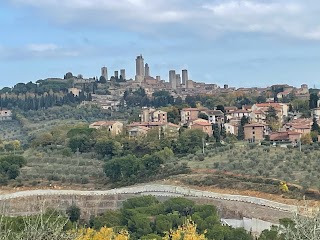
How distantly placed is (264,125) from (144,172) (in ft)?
52.2

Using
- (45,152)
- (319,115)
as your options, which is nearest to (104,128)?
(45,152)

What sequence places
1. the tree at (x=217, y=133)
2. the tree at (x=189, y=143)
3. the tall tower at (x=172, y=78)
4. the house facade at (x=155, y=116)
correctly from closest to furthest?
the tree at (x=189, y=143)
the tree at (x=217, y=133)
the house facade at (x=155, y=116)
the tall tower at (x=172, y=78)

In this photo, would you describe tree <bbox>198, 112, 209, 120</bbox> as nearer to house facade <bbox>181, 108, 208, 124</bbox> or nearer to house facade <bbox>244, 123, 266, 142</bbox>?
house facade <bbox>181, 108, 208, 124</bbox>

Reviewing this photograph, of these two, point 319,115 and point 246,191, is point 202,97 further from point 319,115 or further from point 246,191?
point 246,191

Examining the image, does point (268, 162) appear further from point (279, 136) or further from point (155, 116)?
point (155, 116)

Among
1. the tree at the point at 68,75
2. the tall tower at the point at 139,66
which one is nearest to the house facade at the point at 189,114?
the tree at the point at 68,75

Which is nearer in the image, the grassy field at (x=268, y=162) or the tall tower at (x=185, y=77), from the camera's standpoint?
the grassy field at (x=268, y=162)

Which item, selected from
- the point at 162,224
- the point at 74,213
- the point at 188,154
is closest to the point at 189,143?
the point at 188,154

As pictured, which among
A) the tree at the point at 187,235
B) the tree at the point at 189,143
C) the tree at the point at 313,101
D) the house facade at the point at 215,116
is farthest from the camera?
the tree at the point at 313,101

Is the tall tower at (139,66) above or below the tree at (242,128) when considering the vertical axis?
above

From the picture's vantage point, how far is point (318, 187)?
3453cm

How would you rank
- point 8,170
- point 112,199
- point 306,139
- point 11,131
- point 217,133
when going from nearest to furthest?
point 112,199, point 8,170, point 306,139, point 217,133, point 11,131

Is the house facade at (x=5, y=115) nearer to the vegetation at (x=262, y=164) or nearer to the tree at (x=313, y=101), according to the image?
the tree at (x=313, y=101)

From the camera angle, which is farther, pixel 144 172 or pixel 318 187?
pixel 144 172
